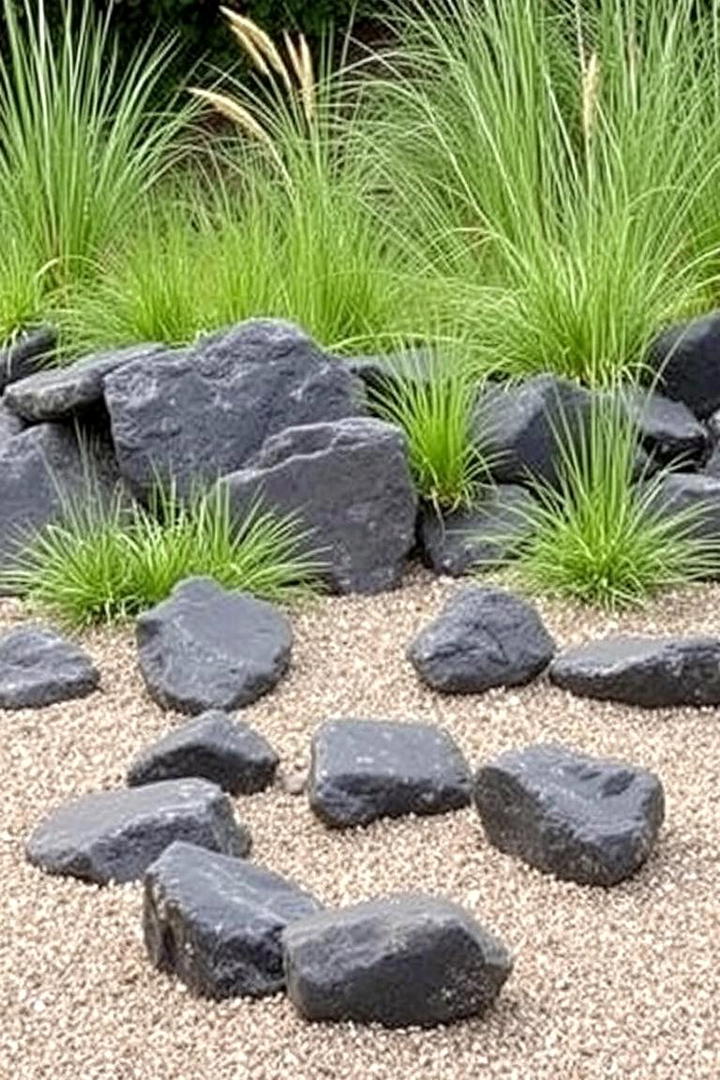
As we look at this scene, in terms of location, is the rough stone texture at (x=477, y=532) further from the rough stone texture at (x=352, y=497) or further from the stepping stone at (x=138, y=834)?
the stepping stone at (x=138, y=834)

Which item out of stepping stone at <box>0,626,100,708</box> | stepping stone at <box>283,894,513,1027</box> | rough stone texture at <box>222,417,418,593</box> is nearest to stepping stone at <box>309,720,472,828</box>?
stepping stone at <box>283,894,513,1027</box>

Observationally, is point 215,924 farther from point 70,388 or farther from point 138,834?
point 70,388

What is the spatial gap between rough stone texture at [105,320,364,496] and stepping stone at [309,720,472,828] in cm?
146

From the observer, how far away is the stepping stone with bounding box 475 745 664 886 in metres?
3.46

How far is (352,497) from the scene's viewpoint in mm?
4922

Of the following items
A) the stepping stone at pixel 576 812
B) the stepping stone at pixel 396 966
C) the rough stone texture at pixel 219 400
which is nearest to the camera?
the stepping stone at pixel 396 966

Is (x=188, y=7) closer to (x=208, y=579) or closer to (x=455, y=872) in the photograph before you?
(x=208, y=579)

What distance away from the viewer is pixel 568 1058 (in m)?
2.98

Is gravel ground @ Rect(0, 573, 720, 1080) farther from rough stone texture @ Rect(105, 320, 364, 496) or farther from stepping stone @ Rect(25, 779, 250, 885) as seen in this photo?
rough stone texture @ Rect(105, 320, 364, 496)

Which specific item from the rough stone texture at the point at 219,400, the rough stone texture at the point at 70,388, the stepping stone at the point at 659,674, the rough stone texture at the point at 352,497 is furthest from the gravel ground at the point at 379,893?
the rough stone texture at the point at 70,388

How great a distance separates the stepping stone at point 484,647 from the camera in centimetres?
429

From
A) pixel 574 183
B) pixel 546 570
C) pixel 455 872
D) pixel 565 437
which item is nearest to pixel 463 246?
pixel 574 183

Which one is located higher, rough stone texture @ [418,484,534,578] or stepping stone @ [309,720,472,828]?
stepping stone @ [309,720,472,828]

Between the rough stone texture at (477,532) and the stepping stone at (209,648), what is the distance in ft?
1.91
